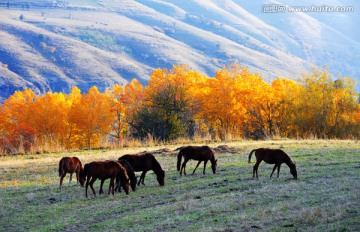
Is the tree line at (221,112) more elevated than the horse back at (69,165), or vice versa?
the tree line at (221,112)

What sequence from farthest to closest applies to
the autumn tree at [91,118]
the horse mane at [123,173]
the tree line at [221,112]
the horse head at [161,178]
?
the autumn tree at [91,118] → the tree line at [221,112] → the horse head at [161,178] → the horse mane at [123,173]

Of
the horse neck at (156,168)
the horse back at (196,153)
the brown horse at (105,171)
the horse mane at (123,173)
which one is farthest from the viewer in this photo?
the horse back at (196,153)

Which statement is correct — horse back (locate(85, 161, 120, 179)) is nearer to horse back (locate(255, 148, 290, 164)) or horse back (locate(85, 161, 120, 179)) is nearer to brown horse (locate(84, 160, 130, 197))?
brown horse (locate(84, 160, 130, 197))

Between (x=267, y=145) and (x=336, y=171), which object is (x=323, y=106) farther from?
(x=336, y=171)

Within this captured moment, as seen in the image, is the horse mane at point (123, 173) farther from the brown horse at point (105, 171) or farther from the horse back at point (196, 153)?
the horse back at point (196, 153)

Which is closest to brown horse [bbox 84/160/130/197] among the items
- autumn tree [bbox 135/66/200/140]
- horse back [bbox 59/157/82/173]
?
horse back [bbox 59/157/82/173]

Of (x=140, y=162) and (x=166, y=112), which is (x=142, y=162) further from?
(x=166, y=112)

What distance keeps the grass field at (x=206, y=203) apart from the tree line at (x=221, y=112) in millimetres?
18784

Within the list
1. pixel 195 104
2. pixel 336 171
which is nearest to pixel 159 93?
pixel 195 104

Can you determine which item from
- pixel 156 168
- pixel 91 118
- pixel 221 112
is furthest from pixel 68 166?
pixel 91 118

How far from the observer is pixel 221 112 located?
59.5 meters

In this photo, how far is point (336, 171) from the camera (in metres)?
18.2

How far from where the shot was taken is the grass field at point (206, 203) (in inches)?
448

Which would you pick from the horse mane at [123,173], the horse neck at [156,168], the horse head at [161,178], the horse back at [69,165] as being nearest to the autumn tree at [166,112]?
the horse back at [69,165]
